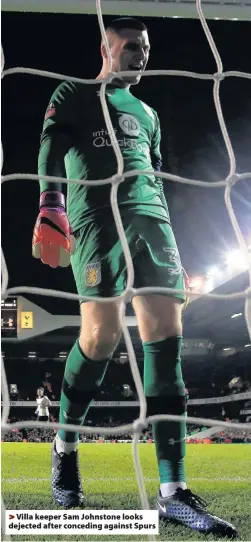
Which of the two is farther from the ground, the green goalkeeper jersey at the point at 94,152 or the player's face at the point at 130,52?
the player's face at the point at 130,52

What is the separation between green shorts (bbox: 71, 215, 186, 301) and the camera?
73 centimetres

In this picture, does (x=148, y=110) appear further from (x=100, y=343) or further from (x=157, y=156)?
(x=100, y=343)

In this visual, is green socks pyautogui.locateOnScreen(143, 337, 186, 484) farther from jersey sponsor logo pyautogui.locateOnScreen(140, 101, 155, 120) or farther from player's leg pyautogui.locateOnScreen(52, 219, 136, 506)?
jersey sponsor logo pyautogui.locateOnScreen(140, 101, 155, 120)

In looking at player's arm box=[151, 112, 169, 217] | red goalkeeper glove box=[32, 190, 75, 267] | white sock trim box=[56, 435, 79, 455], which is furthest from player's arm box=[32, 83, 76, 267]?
white sock trim box=[56, 435, 79, 455]

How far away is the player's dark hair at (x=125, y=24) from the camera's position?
79 centimetres

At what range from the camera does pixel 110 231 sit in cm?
74

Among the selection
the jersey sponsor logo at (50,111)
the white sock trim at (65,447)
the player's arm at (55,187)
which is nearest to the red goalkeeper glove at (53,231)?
the player's arm at (55,187)

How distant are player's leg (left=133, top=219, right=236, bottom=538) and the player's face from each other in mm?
200

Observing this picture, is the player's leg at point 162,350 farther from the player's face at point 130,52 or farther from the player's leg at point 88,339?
the player's face at point 130,52

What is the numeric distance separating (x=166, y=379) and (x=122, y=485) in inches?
6.2

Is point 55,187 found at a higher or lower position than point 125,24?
lower

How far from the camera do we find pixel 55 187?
742 millimetres

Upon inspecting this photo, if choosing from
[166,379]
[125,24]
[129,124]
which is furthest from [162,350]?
[125,24]

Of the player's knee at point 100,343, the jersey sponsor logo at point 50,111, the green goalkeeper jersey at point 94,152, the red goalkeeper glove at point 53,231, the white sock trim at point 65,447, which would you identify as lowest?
the white sock trim at point 65,447
